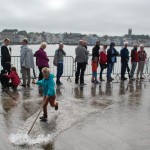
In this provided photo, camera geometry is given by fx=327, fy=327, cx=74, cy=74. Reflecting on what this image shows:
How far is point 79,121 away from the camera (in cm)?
821

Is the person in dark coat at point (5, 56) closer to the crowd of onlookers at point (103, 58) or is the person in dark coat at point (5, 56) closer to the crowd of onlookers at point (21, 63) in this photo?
the crowd of onlookers at point (21, 63)

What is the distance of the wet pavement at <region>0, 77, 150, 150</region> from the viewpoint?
6.57 m

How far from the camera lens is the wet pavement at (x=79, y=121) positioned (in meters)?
6.57

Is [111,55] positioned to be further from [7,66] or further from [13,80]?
[13,80]

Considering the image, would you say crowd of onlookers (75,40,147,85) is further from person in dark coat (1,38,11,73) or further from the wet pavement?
person in dark coat (1,38,11,73)

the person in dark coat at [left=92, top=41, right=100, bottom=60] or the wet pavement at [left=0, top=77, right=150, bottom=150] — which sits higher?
the person in dark coat at [left=92, top=41, right=100, bottom=60]

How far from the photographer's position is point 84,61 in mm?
13938

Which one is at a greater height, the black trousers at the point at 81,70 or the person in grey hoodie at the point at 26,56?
the person in grey hoodie at the point at 26,56

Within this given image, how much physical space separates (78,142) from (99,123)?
1562 mm

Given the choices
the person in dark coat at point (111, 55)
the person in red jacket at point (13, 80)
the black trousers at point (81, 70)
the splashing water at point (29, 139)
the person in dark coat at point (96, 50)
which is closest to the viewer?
the splashing water at point (29, 139)

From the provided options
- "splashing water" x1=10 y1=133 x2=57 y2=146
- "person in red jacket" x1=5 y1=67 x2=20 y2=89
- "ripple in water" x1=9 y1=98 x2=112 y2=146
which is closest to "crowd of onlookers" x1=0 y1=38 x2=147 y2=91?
"person in red jacket" x1=5 y1=67 x2=20 y2=89

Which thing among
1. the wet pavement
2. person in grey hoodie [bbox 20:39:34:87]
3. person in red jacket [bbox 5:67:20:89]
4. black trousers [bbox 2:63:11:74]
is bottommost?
the wet pavement

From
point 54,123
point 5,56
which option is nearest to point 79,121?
point 54,123

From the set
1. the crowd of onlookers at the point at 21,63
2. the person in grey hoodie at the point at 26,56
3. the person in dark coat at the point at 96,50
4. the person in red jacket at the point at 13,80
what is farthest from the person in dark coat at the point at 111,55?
the person in red jacket at the point at 13,80
